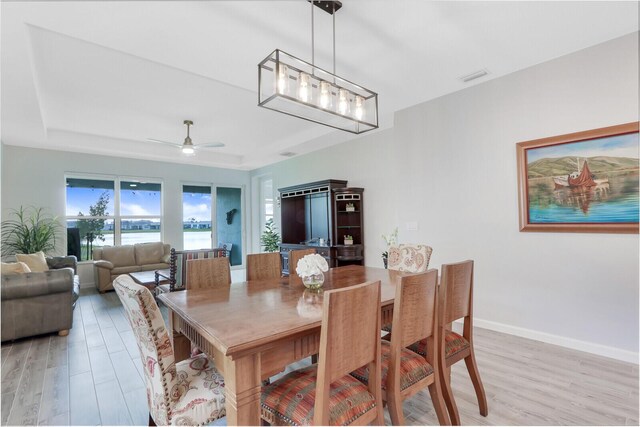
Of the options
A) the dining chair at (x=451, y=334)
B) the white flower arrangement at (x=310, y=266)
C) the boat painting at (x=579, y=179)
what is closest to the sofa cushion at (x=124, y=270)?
the white flower arrangement at (x=310, y=266)

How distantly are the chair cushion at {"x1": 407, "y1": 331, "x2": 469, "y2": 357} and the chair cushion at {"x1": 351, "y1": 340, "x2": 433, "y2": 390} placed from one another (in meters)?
0.14

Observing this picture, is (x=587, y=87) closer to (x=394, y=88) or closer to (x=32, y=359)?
(x=394, y=88)

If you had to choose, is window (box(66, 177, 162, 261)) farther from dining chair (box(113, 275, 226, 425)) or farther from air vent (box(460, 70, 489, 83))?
air vent (box(460, 70, 489, 83))

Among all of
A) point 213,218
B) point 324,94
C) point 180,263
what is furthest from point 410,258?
point 213,218

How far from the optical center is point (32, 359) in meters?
2.80

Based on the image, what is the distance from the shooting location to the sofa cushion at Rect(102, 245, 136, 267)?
601cm

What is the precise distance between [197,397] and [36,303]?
307 cm

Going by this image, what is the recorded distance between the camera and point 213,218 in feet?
25.9

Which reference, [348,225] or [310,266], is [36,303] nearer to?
[310,266]

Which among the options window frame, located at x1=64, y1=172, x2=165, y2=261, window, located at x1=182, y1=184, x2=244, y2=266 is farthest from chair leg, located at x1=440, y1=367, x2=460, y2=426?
window frame, located at x1=64, y1=172, x2=165, y2=261

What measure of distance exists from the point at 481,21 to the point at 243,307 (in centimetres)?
273

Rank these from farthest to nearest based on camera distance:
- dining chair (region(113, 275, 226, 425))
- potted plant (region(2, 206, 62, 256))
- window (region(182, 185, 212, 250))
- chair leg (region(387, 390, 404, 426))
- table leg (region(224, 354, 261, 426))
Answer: window (region(182, 185, 212, 250)) → potted plant (region(2, 206, 62, 256)) → chair leg (region(387, 390, 404, 426)) → dining chair (region(113, 275, 226, 425)) → table leg (region(224, 354, 261, 426))

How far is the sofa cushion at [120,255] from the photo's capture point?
601 cm

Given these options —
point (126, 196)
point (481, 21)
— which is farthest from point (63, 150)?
point (481, 21)
